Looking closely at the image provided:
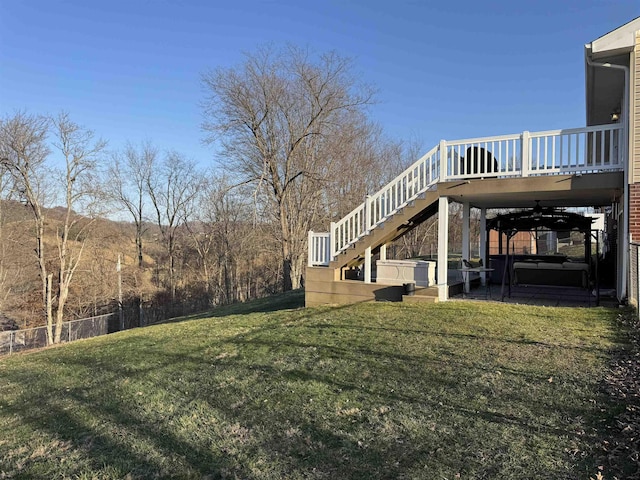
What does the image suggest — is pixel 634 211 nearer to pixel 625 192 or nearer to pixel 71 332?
pixel 625 192

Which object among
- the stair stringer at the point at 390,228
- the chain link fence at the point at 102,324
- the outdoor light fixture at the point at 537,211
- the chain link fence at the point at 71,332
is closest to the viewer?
the stair stringer at the point at 390,228

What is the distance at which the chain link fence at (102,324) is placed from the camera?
18153 mm

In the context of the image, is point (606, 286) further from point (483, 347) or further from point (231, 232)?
point (231, 232)

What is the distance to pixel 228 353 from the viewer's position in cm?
629

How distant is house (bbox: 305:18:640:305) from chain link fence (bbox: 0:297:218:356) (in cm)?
1286

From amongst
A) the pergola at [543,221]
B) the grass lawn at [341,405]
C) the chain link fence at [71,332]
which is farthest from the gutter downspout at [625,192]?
the chain link fence at [71,332]

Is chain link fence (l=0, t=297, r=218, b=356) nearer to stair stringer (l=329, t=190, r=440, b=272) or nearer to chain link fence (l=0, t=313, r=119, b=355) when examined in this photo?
chain link fence (l=0, t=313, r=119, b=355)

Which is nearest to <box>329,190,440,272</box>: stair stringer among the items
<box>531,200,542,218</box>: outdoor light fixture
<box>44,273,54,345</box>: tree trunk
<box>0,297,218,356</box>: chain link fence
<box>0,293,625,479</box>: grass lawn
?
<box>531,200,542,218</box>: outdoor light fixture

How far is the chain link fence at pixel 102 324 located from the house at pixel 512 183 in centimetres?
1286

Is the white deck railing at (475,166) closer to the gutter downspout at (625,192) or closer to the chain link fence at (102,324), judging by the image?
the gutter downspout at (625,192)

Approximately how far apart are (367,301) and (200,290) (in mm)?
24325

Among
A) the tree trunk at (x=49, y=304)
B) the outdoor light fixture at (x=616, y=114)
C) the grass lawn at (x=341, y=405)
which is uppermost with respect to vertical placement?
the outdoor light fixture at (x=616, y=114)

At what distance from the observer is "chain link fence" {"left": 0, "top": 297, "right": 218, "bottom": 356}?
18153mm

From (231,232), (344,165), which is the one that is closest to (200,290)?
(231,232)
